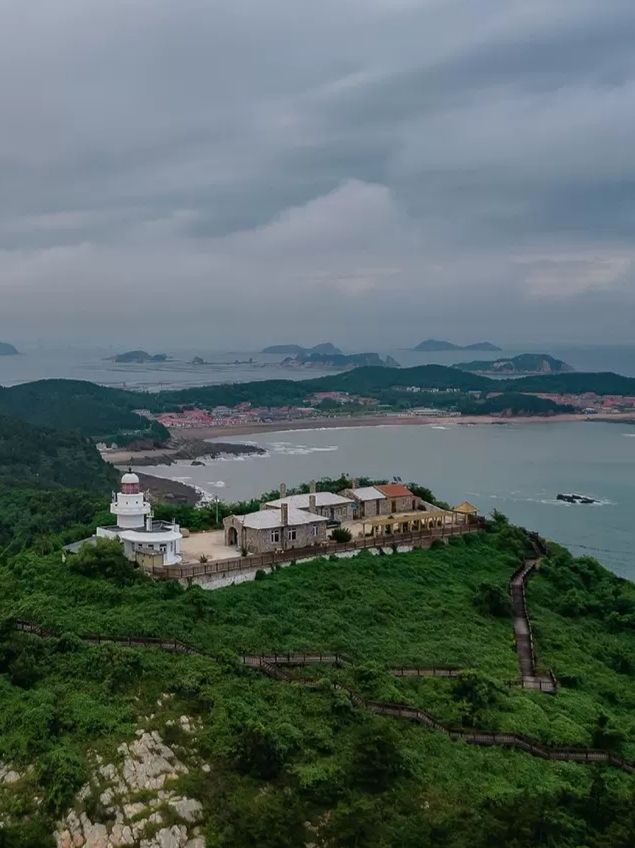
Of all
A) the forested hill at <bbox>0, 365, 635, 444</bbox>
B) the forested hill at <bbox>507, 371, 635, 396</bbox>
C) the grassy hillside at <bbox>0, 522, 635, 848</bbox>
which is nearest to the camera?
the grassy hillside at <bbox>0, 522, 635, 848</bbox>

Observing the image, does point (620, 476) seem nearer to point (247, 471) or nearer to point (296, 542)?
point (247, 471)

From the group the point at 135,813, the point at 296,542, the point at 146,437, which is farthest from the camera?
the point at 146,437

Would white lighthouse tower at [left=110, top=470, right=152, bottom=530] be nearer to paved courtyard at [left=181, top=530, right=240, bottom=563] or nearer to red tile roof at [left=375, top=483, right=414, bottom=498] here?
paved courtyard at [left=181, top=530, right=240, bottom=563]

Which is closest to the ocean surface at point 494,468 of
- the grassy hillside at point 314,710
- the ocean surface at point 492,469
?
the ocean surface at point 492,469

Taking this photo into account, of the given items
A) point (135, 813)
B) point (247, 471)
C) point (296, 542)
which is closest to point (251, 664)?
point (135, 813)

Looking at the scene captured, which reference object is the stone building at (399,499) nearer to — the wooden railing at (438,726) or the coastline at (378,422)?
the wooden railing at (438,726)

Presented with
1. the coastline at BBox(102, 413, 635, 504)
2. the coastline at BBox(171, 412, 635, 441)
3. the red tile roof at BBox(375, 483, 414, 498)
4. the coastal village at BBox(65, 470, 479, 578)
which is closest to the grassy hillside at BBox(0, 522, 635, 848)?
the coastal village at BBox(65, 470, 479, 578)

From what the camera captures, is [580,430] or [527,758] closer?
[527,758]
